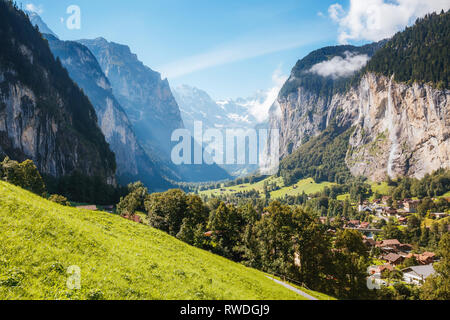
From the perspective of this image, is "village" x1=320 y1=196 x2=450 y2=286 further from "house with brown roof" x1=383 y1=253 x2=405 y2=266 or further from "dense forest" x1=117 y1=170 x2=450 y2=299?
"dense forest" x1=117 y1=170 x2=450 y2=299

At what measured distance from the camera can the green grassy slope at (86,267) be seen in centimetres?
1096

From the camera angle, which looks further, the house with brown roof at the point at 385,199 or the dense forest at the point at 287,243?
the house with brown roof at the point at 385,199

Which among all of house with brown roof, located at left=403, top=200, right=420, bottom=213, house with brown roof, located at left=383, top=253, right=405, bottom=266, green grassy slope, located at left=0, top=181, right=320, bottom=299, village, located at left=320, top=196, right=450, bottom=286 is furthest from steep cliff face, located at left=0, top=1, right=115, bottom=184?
house with brown roof, located at left=403, top=200, right=420, bottom=213

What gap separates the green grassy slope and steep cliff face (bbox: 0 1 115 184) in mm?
118757

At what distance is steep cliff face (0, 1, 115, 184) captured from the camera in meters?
112

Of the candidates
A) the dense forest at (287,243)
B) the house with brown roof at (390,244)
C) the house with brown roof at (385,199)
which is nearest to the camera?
the dense forest at (287,243)

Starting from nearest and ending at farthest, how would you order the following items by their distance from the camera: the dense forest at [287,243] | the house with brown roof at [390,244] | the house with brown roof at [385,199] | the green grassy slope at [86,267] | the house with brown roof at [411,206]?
the green grassy slope at [86,267] → the dense forest at [287,243] → the house with brown roof at [390,244] → the house with brown roof at [411,206] → the house with brown roof at [385,199]

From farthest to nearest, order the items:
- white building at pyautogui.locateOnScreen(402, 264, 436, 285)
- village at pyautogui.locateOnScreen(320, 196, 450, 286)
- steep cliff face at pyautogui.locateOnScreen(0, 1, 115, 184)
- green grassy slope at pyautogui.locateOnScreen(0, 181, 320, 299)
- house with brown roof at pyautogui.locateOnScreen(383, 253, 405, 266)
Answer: steep cliff face at pyautogui.locateOnScreen(0, 1, 115, 184)
house with brown roof at pyautogui.locateOnScreen(383, 253, 405, 266)
village at pyautogui.locateOnScreen(320, 196, 450, 286)
white building at pyautogui.locateOnScreen(402, 264, 436, 285)
green grassy slope at pyautogui.locateOnScreen(0, 181, 320, 299)

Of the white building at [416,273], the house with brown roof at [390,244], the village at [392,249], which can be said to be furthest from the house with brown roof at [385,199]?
the white building at [416,273]

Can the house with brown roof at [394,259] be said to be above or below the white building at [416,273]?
below

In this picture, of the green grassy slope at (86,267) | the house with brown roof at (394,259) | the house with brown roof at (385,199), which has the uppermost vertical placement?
the green grassy slope at (86,267)

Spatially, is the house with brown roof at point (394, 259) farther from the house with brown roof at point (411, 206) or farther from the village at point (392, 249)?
the house with brown roof at point (411, 206)

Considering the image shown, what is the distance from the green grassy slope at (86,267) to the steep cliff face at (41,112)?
119 m

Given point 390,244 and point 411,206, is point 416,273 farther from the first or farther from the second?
point 411,206
